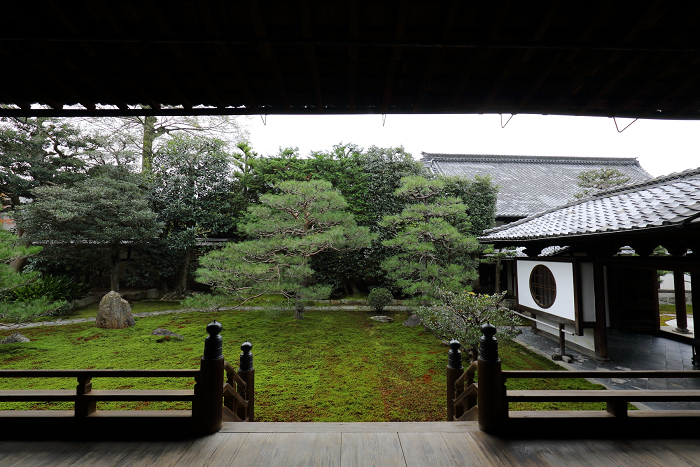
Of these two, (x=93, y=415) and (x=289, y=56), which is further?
(x=93, y=415)

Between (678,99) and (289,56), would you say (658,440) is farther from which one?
(289,56)

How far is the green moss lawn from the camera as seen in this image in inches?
150

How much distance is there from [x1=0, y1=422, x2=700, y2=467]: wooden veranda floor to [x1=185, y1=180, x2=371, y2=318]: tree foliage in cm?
488

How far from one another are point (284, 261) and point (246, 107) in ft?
18.4

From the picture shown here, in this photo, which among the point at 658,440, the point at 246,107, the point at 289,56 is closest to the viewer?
the point at 289,56

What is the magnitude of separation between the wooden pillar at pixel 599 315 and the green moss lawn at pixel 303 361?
31.8 inches

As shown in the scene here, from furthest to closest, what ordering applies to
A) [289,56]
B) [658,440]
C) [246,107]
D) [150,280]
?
[150,280]
[246,107]
[658,440]
[289,56]

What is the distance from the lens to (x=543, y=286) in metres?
6.23

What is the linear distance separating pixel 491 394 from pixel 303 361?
3733mm

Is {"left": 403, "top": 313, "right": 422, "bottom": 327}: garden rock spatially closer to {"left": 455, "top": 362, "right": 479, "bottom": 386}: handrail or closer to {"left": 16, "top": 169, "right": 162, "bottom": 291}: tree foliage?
{"left": 455, "top": 362, "right": 479, "bottom": 386}: handrail

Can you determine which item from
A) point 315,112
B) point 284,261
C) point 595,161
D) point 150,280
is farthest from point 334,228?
point 595,161

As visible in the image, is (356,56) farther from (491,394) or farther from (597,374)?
(597,374)

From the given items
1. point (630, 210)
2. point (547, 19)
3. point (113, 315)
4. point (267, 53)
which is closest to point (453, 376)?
point (547, 19)

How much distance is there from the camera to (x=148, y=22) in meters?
1.67
